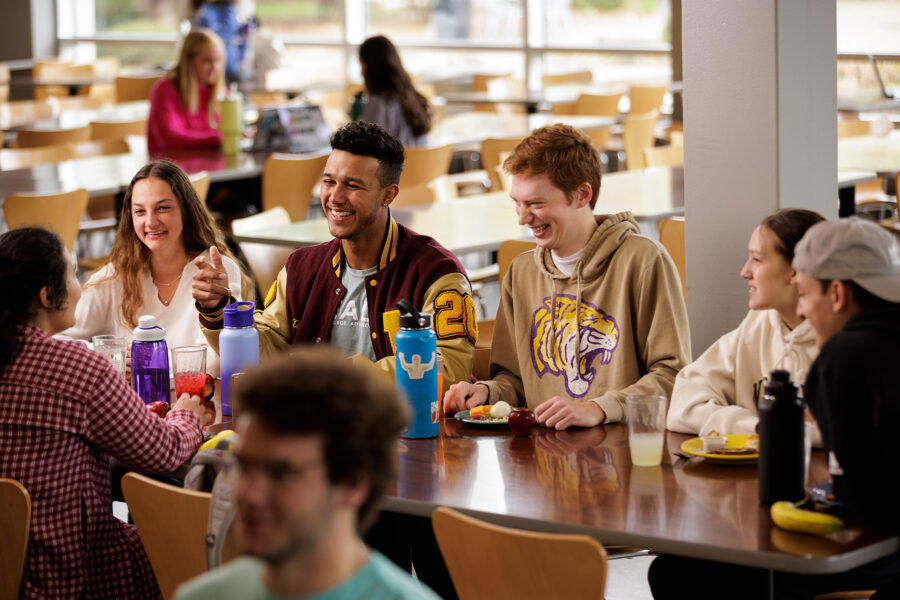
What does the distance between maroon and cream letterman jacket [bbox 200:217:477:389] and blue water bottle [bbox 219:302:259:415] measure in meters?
0.16

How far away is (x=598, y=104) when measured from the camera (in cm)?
848

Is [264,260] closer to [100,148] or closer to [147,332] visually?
[147,332]

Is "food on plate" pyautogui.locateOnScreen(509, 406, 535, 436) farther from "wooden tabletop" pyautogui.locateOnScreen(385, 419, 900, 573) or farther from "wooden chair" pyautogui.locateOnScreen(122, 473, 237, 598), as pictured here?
"wooden chair" pyautogui.locateOnScreen(122, 473, 237, 598)

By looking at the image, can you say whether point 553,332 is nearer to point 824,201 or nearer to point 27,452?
point 824,201

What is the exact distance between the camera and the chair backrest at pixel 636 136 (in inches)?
276

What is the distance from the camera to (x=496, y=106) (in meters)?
9.29

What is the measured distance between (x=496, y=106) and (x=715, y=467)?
720cm

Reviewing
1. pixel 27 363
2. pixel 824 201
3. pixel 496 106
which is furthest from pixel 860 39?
pixel 27 363

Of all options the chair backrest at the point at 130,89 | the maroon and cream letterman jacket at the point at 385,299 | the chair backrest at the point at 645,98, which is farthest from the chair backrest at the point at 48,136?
the maroon and cream letterman jacket at the point at 385,299

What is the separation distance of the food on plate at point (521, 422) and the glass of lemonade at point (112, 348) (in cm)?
98

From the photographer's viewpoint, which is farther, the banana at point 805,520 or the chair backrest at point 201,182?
the chair backrest at point 201,182

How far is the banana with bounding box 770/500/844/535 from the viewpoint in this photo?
75.7 inches

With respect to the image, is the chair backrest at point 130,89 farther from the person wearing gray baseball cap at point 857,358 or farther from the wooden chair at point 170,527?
the person wearing gray baseball cap at point 857,358

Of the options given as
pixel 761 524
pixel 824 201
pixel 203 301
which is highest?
pixel 824 201
